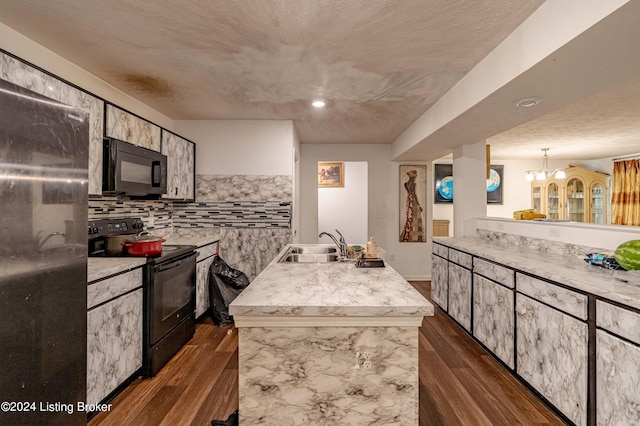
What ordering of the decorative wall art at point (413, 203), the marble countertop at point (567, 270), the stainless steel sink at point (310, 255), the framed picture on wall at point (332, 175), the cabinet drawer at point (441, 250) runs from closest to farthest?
the marble countertop at point (567, 270)
the stainless steel sink at point (310, 255)
the cabinet drawer at point (441, 250)
the decorative wall art at point (413, 203)
the framed picture on wall at point (332, 175)

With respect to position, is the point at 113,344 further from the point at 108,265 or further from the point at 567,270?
the point at 567,270

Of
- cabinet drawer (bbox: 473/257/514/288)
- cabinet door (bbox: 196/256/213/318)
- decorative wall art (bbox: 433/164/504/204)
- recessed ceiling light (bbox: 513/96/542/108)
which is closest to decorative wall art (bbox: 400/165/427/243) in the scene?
decorative wall art (bbox: 433/164/504/204)

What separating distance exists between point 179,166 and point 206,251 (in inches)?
39.6

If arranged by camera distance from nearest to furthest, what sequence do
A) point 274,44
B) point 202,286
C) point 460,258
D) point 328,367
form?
1. point 328,367
2. point 274,44
3. point 460,258
4. point 202,286

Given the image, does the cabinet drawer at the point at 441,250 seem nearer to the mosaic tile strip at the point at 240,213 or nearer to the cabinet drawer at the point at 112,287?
the mosaic tile strip at the point at 240,213

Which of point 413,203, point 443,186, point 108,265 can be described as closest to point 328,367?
point 108,265

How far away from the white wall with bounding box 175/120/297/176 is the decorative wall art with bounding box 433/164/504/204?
399cm

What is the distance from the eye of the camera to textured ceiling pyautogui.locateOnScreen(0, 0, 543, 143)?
68.7 inches

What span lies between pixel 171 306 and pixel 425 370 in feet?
6.94

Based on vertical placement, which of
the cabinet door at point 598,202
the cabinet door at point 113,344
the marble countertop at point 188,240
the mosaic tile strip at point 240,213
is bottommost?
the cabinet door at point 113,344

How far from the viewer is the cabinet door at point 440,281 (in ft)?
11.7

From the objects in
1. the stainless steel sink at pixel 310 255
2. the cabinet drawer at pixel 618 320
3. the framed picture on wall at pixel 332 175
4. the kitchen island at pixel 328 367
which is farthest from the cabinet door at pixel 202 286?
the framed picture on wall at pixel 332 175

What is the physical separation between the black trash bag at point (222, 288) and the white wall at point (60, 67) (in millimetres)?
1873

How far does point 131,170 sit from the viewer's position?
257 centimetres
